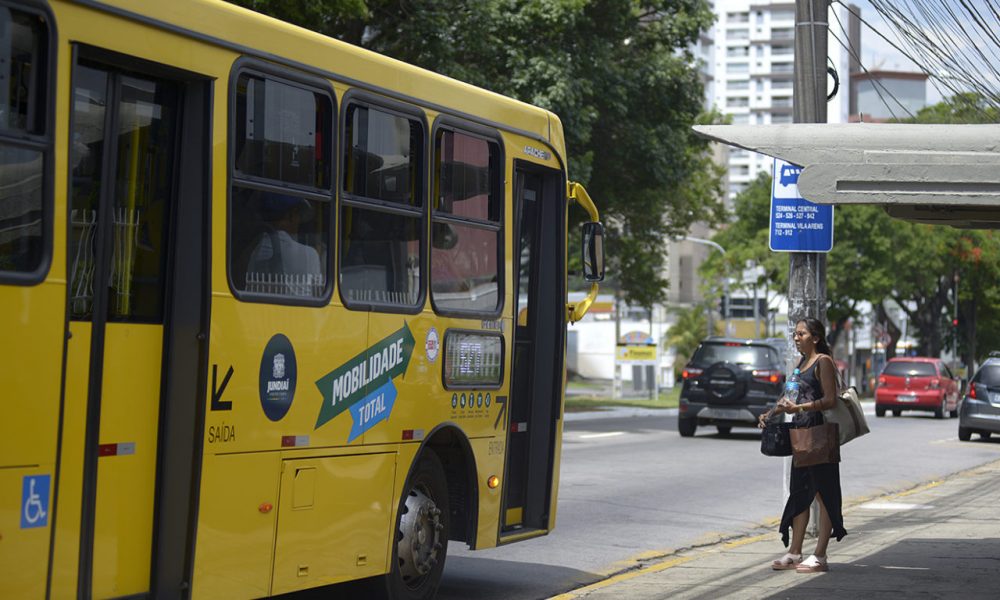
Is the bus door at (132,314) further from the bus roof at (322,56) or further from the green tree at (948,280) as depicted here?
the green tree at (948,280)

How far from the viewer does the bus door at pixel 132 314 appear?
6078 millimetres

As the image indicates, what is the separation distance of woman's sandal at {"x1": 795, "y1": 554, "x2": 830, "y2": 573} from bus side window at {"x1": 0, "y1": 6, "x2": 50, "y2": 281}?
21.3 feet

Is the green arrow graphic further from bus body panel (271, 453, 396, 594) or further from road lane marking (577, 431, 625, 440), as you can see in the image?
road lane marking (577, 431, 625, 440)

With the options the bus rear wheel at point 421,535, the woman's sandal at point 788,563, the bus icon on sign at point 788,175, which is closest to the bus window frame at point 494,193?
the bus rear wheel at point 421,535

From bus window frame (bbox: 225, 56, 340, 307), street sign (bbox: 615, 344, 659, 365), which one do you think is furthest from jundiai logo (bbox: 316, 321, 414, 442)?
street sign (bbox: 615, 344, 659, 365)

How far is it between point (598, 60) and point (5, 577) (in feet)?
79.4

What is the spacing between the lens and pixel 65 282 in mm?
5914

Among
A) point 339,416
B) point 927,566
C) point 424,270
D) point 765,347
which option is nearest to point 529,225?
point 424,270

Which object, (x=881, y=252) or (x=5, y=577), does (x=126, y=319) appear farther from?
(x=881, y=252)

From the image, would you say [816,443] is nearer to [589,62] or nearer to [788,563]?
[788,563]

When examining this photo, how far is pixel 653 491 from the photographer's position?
677 inches

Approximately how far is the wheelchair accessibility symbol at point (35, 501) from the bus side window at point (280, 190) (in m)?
1.47

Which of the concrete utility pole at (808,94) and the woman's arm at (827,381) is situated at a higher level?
the concrete utility pole at (808,94)

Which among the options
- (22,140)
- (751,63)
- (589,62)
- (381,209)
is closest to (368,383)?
(381,209)
